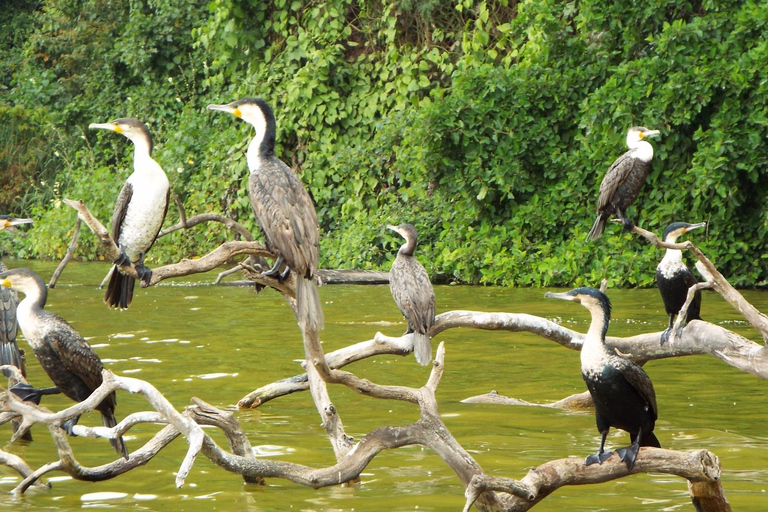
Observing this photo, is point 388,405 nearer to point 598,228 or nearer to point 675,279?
point 675,279

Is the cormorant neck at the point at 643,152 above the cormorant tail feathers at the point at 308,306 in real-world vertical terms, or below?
above

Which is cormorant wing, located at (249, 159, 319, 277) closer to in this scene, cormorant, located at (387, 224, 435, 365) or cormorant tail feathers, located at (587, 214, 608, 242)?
cormorant, located at (387, 224, 435, 365)

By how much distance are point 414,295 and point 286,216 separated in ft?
5.55

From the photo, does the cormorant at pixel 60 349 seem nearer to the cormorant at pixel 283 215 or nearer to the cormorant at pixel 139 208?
the cormorant at pixel 139 208

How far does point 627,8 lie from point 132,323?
20.6 feet

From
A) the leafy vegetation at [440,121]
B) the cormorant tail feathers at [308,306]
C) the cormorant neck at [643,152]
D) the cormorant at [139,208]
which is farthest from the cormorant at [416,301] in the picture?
the leafy vegetation at [440,121]

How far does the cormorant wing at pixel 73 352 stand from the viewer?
16.2 ft

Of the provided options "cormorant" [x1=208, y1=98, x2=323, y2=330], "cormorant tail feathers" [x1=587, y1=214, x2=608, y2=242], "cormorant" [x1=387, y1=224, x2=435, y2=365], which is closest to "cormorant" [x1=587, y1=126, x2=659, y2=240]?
"cormorant tail feathers" [x1=587, y1=214, x2=608, y2=242]

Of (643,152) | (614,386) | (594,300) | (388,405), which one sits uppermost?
(643,152)

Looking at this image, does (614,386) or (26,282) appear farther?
(26,282)

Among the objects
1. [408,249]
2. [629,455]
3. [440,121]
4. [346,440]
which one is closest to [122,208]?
[346,440]

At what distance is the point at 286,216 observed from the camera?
15.9ft

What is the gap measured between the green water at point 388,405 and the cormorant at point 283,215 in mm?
921

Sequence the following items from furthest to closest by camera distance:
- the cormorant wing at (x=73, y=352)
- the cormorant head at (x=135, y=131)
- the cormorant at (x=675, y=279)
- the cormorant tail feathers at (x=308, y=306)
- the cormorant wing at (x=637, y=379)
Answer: the cormorant at (x=675, y=279) → the cormorant head at (x=135, y=131) → the cormorant wing at (x=73, y=352) → the cormorant tail feathers at (x=308, y=306) → the cormorant wing at (x=637, y=379)
